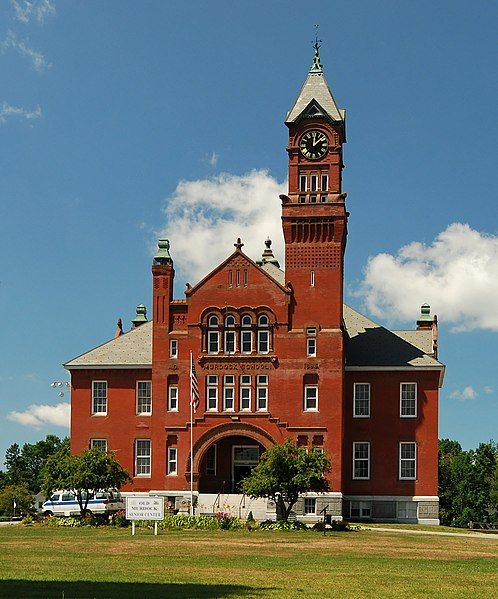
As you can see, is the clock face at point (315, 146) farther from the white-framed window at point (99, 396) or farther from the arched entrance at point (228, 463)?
the white-framed window at point (99, 396)

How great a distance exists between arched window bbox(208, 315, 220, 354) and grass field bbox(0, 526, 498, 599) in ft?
70.7

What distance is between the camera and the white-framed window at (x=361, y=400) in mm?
68250

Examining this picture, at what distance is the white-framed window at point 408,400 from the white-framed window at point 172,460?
47.9ft

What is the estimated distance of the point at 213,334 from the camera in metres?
Answer: 66.6

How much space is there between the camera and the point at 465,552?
38438mm

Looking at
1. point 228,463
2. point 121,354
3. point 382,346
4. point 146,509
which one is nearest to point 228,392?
point 228,463

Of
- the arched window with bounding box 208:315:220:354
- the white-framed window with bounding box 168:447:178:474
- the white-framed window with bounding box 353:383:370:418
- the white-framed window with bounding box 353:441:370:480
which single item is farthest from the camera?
the white-framed window with bounding box 353:383:370:418

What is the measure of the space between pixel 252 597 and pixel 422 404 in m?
47.0

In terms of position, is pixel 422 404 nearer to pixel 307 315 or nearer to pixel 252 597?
pixel 307 315

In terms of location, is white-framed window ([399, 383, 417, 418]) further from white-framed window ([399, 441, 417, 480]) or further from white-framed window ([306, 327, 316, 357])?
white-framed window ([306, 327, 316, 357])

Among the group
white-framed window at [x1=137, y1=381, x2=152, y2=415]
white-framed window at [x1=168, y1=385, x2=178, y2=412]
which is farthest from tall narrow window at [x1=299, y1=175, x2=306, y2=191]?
white-framed window at [x1=137, y1=381, x2=152, y2=415]

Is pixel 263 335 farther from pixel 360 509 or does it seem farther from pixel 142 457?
pixel 360 509

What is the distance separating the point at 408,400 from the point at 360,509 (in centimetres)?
760

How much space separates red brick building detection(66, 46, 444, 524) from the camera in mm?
65250
